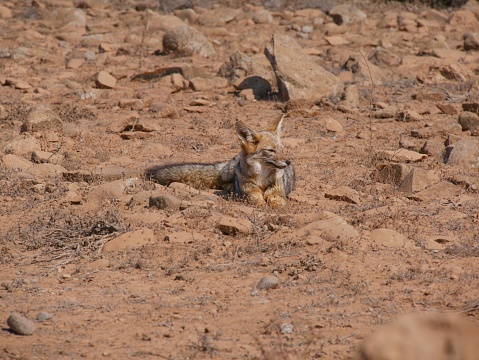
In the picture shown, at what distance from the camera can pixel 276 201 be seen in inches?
360

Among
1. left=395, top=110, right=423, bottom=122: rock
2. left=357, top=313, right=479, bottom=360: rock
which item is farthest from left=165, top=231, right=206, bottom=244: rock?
left=395, top=110, right=423, bottom=122: rock

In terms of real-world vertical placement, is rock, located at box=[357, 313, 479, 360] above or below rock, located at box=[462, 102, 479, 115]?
above

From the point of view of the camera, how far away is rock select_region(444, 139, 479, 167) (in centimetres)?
1089

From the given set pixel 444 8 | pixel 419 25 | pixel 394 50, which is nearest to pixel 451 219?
pixel 394 50

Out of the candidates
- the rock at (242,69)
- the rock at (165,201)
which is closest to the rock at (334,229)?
the rock at (165,201)

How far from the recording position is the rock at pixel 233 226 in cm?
772

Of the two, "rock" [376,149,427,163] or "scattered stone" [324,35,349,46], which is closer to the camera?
"rock" [376,149,427,163]

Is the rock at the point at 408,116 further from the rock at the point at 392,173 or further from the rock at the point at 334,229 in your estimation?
the rock at the point at 334,229

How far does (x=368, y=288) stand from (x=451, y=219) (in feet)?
7.35

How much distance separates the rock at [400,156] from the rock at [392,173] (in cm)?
91

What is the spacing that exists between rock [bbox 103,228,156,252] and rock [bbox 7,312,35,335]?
1.82m

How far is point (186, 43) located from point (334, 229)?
1019cm

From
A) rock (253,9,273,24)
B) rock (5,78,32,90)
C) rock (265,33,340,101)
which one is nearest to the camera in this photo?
rock (265,33,340,101)

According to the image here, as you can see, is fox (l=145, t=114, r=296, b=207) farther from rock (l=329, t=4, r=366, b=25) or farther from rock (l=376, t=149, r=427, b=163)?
rock (l=329, t=4, r=366, b=25)
